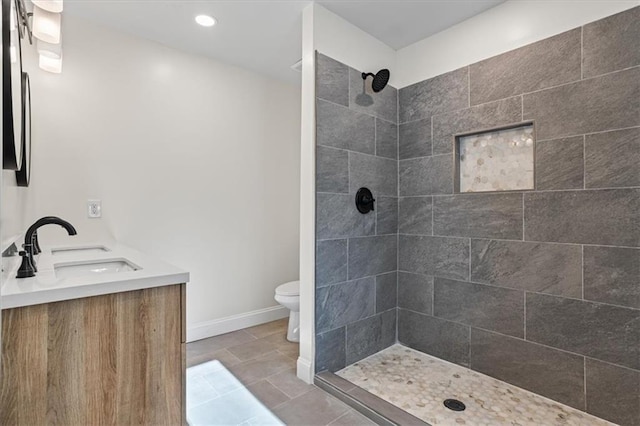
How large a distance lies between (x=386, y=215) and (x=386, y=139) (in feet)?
1.97

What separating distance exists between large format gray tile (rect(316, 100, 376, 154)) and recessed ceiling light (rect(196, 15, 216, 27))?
3.21 feet

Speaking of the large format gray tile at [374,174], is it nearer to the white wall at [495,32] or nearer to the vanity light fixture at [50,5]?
the white wall at [495,32]

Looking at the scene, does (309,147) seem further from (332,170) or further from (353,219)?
(353,219)

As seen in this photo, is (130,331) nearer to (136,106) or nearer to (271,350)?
(271,350)

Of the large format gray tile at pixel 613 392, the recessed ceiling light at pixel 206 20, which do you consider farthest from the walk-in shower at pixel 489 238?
the recessed ceiling light at pixel 206 20

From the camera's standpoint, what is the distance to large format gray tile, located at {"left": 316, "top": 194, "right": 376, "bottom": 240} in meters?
2.21

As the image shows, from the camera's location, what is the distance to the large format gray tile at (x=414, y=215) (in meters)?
2.56

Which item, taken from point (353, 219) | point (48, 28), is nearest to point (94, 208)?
point (48, 28)

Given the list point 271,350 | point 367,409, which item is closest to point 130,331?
point 367,409

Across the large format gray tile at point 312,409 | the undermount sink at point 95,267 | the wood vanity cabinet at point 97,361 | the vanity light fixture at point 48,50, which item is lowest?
the large format gray tile at point 312,409

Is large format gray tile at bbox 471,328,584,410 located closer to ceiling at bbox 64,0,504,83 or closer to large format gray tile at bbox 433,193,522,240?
large format gray tile at bbox 433,193,522,240

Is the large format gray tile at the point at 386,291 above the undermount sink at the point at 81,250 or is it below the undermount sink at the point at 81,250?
below

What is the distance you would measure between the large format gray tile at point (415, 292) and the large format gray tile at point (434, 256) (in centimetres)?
6

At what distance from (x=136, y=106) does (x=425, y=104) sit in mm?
2214
